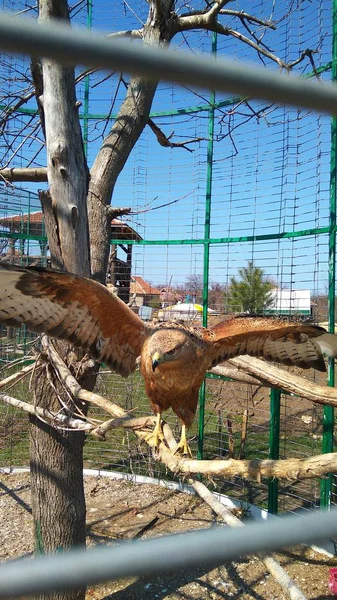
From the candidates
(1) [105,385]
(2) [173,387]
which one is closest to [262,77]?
(2) [173,387]

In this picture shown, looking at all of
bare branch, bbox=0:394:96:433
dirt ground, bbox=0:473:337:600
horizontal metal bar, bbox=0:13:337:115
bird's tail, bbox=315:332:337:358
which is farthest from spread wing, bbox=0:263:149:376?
dirt ground, bbox=0:473:337:600

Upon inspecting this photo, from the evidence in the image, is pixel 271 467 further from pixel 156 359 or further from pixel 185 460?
pixel 156 359

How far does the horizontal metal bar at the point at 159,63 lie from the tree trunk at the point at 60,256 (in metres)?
3.71

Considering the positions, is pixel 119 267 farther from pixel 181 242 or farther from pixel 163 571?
pixel 163 571

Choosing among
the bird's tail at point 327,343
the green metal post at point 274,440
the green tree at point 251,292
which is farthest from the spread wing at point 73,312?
the green tree at point 251,292

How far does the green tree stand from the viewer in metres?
6.78

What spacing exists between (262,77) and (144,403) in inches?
343

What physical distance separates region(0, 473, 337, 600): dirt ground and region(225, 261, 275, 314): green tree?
320 cm

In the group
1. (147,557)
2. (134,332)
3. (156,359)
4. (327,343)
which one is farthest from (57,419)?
(147,557)

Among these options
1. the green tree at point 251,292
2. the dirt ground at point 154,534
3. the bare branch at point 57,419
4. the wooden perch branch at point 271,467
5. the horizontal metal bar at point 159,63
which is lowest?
the dirt ground at point 154,534

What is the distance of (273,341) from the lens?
4.34m

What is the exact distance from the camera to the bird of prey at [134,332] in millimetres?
3107

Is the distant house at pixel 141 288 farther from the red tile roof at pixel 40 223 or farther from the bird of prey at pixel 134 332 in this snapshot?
the bird of prey at pixel 134 332

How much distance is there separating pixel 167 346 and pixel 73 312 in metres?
0.83
